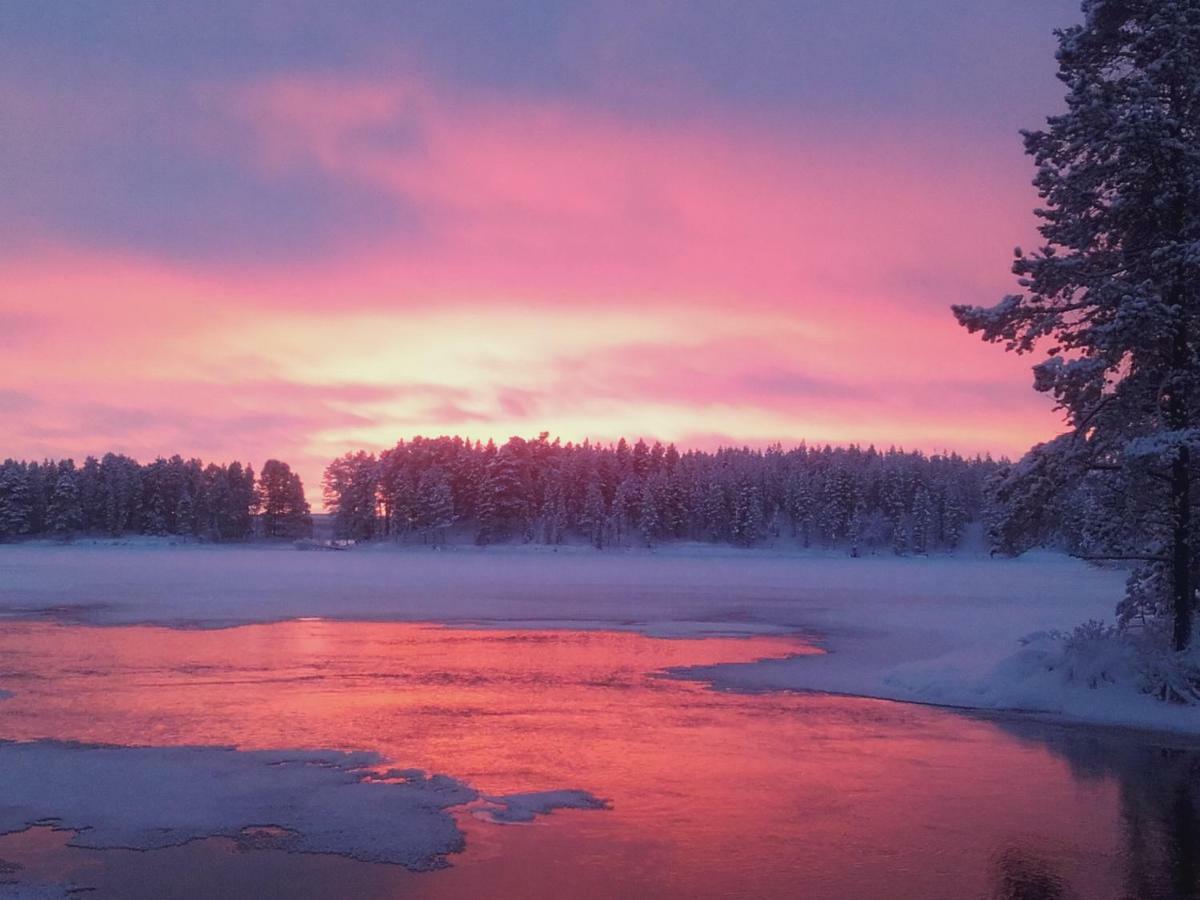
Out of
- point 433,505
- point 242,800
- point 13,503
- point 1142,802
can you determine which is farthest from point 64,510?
point 1142,802

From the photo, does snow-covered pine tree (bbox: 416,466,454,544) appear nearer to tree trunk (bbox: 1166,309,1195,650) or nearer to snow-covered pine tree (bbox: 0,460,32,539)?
snow-covered pine tree (bbox: 0,460,32,539)

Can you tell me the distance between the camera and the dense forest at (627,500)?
134 m

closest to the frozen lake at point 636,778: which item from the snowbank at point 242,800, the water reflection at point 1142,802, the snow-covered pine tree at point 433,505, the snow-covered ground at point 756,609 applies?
the water reflection at point 1142,802

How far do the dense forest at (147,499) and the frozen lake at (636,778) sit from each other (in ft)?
394

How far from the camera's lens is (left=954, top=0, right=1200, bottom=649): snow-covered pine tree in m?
17.4

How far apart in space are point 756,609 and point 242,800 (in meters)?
29.9

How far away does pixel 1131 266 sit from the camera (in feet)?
61.9

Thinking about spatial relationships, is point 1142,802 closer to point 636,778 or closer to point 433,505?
point 636,778

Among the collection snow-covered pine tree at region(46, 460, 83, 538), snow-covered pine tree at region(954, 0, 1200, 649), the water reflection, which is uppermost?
snow-covered pine tree at region(954, 0, 1200, 649)

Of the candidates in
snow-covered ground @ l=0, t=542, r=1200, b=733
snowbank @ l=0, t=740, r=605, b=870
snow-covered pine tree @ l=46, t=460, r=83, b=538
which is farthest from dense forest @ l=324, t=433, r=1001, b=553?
snowbank @ l=0, t=740, r=605, b=870

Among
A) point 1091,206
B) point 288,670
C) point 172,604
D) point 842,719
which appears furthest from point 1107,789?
point 172,604

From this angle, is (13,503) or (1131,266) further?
(13,503)

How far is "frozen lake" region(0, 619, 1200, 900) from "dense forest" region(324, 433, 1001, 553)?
110 m

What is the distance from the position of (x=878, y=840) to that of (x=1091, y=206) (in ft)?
45.7
